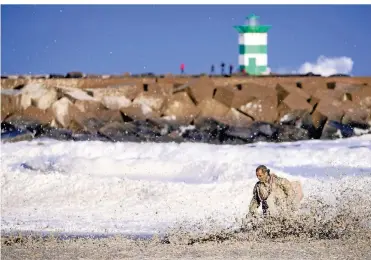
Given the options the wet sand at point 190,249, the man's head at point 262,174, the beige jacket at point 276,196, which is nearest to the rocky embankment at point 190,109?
the beige jacket at point 276,196

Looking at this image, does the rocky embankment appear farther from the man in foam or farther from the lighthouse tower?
the man in foam

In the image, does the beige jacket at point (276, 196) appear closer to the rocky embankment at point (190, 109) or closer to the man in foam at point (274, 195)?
the man in foam at point (274, 195)

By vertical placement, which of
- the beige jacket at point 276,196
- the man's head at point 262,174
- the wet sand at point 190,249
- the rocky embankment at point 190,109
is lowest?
the wet sand at point 190,249

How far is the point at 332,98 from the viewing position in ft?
64.1

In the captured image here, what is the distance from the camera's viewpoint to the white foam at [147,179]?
12750 millimetres

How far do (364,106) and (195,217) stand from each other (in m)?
7.76

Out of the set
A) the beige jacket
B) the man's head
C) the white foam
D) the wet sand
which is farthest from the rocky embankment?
the wet sand

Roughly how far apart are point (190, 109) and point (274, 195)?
902 cm

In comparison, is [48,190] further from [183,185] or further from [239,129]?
[239,129]

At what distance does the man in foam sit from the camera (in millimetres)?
10469

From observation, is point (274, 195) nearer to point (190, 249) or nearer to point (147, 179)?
point (190, 249)

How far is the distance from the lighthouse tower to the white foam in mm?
6087

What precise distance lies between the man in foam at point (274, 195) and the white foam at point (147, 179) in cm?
144

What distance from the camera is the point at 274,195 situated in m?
10.5
